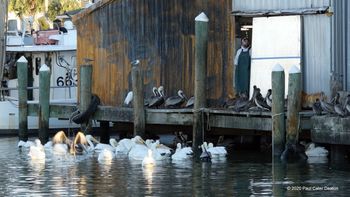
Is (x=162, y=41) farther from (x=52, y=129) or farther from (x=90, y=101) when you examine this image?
(x=52, y=129)

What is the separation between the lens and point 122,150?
27.8 meters

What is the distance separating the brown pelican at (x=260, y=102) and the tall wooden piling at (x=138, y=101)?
317 centimetres

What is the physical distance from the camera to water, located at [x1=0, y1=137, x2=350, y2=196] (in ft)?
66.9

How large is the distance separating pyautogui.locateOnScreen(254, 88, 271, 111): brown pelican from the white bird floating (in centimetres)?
128

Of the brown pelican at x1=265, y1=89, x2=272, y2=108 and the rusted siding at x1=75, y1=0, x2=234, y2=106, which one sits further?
the rusted siding at x1=75, y1=0, x2=234, y2=106

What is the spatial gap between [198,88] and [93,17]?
18.1 ft

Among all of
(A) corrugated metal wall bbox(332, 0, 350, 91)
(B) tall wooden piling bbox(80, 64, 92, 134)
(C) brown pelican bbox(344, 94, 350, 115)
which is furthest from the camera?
(B) tall wooden piling bbox(80, 64, 92, 134)

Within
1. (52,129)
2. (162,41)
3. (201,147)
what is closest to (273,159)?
(201,147)

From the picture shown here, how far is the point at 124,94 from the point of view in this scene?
3009 cm

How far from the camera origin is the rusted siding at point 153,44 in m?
28.1

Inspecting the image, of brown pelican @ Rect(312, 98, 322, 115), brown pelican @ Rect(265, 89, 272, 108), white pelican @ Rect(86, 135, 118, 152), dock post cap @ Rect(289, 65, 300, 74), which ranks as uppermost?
dock post cap @ Rect(289, 65, 300, 74)

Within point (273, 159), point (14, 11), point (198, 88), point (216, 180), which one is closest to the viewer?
point (216, 180)

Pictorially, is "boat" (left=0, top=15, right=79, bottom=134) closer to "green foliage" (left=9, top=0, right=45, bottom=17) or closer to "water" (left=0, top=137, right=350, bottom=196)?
"water" (left=0, top=137, right=350, bottom=196)

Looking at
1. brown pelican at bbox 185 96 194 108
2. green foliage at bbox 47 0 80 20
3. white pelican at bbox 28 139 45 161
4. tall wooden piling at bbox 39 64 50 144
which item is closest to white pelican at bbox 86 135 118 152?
white pelican at bbox 28 139 45 161
